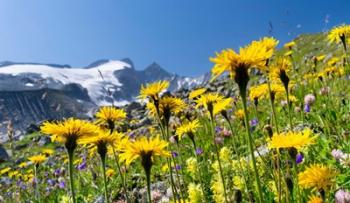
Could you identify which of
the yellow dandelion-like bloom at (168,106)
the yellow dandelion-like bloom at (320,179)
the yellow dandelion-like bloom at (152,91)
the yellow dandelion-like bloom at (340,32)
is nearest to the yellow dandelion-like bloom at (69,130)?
the yellow dandelion-like bloom at (152,91)

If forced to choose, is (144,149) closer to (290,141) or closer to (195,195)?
(290,141)

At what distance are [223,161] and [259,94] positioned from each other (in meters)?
1.45

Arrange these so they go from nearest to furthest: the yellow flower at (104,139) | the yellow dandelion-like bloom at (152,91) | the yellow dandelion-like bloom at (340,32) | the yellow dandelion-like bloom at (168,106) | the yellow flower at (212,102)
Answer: the yellow flower at (104,139)
the yellow dandelion-like bloom at (152,91)
the yellow dandelion-like bloom at (168,106)
the yellow flower at (212,102)
the yellow dandelion-like bloom at (340,32)

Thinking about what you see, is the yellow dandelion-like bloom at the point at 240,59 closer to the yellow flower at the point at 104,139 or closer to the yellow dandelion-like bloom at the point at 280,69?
the yellow flower at the point at 104,139

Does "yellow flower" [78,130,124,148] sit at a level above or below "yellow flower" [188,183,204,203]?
above

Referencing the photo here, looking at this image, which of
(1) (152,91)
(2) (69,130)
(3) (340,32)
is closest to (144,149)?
(2) (69,130)

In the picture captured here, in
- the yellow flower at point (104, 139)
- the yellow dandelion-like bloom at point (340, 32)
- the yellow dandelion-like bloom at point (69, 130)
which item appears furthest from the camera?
the yellow dandelion-like bloom at point (340, 32)

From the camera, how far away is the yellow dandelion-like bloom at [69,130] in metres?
3.09

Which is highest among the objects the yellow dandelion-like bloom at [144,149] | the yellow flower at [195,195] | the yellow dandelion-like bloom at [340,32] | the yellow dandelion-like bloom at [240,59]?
the yellow dandelion-like bloom at [340,32]

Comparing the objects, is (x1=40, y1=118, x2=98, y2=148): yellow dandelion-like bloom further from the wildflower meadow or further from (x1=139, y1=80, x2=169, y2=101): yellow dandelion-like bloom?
(x1=139, y1=80, x2=169, y2=101): yellow dandelion-like bloom

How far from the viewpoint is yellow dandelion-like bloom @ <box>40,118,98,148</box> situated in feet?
10.1

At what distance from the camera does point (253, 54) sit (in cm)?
253

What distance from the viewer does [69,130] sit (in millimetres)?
3131

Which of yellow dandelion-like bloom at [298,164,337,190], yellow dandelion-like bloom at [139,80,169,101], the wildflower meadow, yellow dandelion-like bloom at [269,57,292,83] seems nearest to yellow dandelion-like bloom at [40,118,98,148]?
the wildflower meadow
